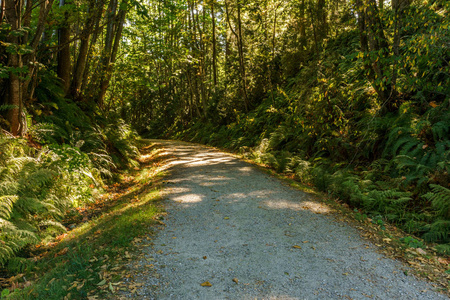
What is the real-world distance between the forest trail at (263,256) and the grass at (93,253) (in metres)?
0.33

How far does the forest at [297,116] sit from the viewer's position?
18.1 feet

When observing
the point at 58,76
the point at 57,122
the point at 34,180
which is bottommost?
the point at 34,180

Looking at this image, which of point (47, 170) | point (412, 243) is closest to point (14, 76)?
point (47, 170)

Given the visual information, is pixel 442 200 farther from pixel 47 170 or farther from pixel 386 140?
pixel 47 170

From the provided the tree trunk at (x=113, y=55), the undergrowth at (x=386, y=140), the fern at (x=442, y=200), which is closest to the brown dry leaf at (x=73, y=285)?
the undergrowth at (x=386, y=140)

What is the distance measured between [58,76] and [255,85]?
11929 mm

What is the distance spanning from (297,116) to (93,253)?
27.3 ft

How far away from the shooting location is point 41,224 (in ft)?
17.6

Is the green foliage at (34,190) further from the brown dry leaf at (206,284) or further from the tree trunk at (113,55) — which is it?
the tree trunk at (113,55)

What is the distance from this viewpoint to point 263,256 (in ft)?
13.3

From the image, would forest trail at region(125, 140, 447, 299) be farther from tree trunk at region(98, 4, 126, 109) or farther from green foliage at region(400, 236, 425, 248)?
tree trunk at region(98, 4, 126, 109)

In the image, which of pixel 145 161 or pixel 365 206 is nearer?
pixel 365 206

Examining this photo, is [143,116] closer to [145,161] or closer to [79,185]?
[145,161]

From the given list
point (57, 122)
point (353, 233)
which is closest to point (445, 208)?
point (353, 233)
